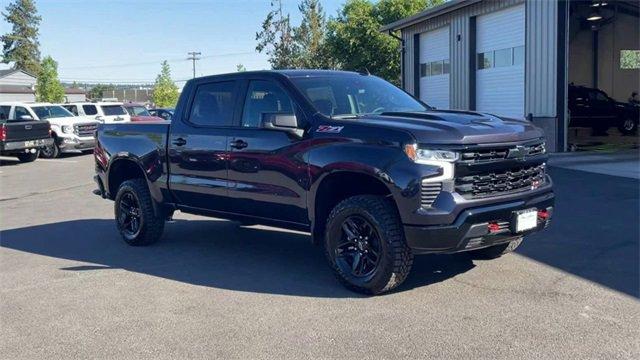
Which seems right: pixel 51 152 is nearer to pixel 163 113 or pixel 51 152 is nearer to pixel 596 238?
pixel 163 113

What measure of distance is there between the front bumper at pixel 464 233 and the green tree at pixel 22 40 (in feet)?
306

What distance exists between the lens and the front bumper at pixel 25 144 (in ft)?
67.8

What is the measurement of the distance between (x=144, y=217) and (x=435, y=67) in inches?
718

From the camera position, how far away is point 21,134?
21047mm

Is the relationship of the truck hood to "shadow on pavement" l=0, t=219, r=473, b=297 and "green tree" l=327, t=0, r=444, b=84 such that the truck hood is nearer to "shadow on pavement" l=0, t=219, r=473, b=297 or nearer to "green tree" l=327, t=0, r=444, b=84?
"shadow on pavement" l=0, t=219, r=473, b=297

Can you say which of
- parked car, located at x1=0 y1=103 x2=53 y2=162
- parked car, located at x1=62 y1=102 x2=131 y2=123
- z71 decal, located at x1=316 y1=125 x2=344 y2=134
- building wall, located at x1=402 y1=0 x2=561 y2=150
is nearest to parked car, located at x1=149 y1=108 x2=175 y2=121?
parked car, located at x1=62 y1=102 x2=131 y2=123

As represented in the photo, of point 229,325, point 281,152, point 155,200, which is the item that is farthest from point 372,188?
point 155,200

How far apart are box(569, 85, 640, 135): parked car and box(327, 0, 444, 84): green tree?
15.2 meters

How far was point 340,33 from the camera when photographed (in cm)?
3816

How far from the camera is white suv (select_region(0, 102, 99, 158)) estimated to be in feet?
75.5

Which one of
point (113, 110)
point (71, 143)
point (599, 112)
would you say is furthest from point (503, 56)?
point (113, 110)

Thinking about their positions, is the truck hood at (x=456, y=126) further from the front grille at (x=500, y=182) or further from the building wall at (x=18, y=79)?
the building wall at (x=18, y=79)

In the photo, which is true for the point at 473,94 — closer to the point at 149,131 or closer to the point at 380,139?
the point at 149,131

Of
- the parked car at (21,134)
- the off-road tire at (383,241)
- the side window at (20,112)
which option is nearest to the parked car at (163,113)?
the side window at (20,112)
